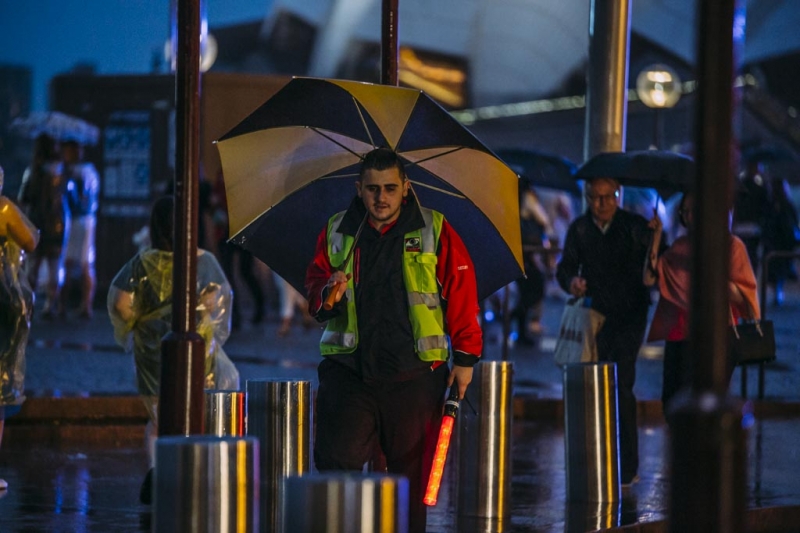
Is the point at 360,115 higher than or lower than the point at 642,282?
higher

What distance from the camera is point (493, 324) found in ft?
65.2

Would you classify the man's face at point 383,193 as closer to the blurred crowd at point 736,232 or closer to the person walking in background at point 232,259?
the blurred crowd at point 736,232

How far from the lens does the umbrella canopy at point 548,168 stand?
13820 millimetres

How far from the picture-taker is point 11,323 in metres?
8.29

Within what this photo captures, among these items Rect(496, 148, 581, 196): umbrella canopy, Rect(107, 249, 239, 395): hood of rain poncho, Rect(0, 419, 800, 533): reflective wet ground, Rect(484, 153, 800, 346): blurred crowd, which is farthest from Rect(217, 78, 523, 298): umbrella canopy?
Rect(484, 153, 800, 346): blurred crowd

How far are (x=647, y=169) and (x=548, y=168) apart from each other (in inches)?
201

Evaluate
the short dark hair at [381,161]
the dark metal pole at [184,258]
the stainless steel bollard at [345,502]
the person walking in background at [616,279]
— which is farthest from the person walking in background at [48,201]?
the stainless steel bollard at [345,502]

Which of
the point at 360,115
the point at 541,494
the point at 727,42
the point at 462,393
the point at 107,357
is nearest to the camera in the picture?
the point at 727,42

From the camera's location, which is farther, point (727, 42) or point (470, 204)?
point (470, 204)

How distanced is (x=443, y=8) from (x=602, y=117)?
3993cm

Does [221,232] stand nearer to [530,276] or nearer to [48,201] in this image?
[48,201]

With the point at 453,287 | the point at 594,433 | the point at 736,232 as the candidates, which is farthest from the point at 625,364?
the point at 736,232

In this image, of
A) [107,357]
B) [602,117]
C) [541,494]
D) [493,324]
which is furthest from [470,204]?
[493,324]

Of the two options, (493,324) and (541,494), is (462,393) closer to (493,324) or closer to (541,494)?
(541,494)
